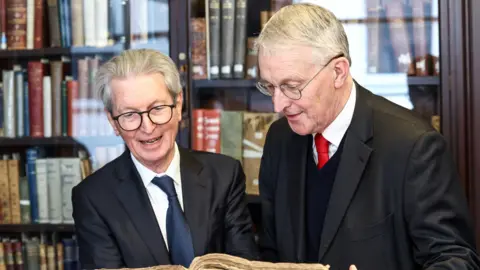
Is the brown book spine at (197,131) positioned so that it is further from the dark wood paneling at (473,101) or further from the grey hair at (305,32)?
the grey hair at (305,32)

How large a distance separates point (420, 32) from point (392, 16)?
5.2 inches

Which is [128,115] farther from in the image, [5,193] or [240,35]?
[5,193]

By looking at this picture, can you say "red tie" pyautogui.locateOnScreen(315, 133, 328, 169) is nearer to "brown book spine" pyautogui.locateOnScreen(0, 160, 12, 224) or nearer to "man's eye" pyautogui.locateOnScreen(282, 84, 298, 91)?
"man's eye" pyautogui.locateOnScreen(282, 84, 298, 91)

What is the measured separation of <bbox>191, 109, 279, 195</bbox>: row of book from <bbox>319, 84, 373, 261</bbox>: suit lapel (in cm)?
143

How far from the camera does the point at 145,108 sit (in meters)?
2.09

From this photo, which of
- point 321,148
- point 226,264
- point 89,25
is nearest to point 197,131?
point 89,25

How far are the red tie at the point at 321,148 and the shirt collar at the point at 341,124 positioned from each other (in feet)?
0.06

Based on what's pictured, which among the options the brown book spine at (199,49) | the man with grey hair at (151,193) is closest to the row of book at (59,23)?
the brown book spine at (199,49)

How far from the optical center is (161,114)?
6.89ft

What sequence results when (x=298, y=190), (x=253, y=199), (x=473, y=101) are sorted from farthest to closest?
(x=253, y=199), (x=473, y=101), (x=298, y=190)

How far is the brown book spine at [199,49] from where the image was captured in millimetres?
3377

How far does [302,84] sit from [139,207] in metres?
0.62

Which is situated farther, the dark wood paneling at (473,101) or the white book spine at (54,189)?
the white book spine at (54,189)

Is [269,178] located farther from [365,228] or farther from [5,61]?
[5,61]
